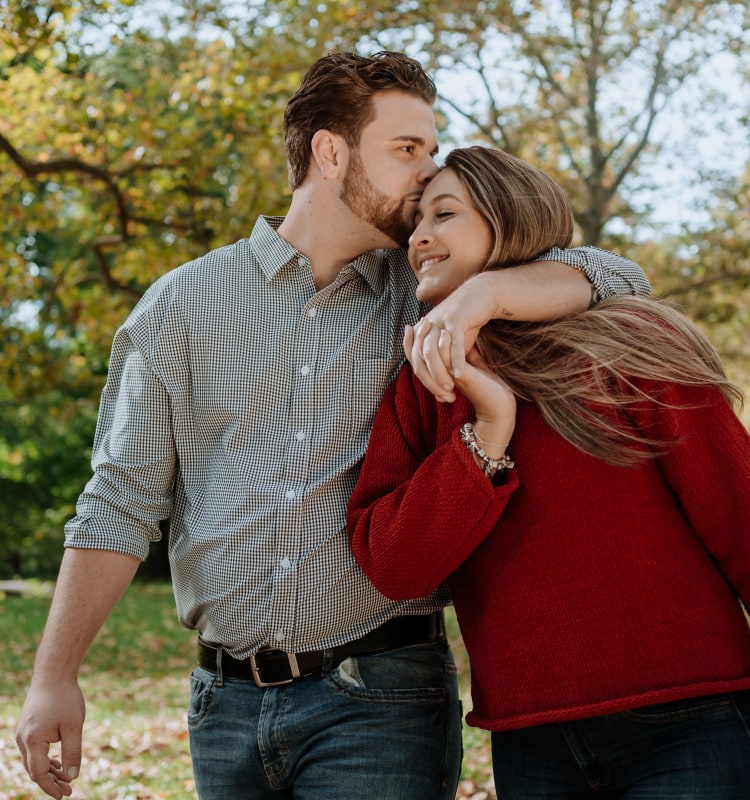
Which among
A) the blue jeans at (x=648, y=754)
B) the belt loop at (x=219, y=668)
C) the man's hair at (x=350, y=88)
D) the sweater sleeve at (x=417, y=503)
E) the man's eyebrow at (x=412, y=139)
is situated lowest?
the blue jeans at (x=648, y=754)

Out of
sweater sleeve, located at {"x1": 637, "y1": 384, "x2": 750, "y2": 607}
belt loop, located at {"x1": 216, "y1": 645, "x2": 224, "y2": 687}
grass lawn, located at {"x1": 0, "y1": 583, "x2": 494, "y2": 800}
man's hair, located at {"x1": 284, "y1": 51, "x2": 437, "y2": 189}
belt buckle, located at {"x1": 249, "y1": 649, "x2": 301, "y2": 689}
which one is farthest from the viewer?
grass lawn, located at {"x1": 0, "y1": 583, "x2": 494, "y2": 800}

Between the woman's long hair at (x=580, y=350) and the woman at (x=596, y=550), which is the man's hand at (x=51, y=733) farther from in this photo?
the woman's long hair at (x=580, y=350)

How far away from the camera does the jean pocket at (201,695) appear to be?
2684mm

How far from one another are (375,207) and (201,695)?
59.6 inches

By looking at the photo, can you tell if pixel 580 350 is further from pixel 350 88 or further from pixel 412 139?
pixel 350 88

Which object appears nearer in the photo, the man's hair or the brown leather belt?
the brown leather belt

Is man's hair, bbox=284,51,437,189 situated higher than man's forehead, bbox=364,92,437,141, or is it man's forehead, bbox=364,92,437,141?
man's hair, bbox=284,51,437,189

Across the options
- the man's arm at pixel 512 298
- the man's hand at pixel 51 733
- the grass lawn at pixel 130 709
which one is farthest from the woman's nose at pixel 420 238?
the grass lawn at pixel 130 709

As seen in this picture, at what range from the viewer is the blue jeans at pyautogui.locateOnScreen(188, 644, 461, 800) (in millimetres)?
2443

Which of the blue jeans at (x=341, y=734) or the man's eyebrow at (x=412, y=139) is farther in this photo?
the man's eyebrow at (x=412, y=139)

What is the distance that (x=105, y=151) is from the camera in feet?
32.8

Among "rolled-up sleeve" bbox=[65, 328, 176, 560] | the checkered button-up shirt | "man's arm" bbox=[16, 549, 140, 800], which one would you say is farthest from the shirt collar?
"man's arm" bbox=[16, 549, 140, 800]

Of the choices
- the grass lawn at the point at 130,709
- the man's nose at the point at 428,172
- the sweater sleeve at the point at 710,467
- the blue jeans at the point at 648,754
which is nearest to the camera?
the blue jeans at the point at 648,754

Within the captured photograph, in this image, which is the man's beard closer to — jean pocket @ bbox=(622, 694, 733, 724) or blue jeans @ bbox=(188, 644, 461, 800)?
blue jeans @ bbox=(188, 644, 461, 800)
